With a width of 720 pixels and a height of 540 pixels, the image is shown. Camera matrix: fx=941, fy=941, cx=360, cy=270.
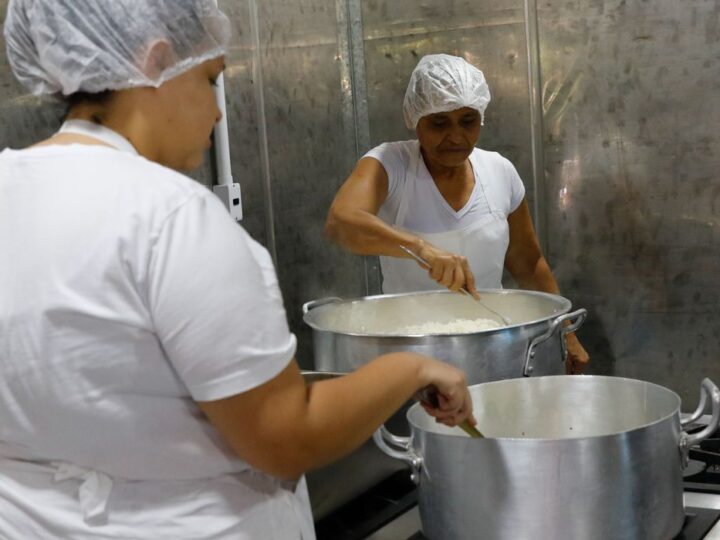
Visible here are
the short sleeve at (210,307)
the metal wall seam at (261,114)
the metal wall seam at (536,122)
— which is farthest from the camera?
the metal wall seam at (536,122)

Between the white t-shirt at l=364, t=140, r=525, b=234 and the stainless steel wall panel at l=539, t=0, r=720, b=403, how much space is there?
483mm

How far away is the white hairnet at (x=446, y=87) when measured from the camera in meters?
2.00

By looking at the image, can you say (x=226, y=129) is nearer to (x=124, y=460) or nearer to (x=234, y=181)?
(x=234, y=181)

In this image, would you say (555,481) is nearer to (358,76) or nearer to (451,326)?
(451,326)

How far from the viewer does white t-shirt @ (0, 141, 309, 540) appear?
0.77 m

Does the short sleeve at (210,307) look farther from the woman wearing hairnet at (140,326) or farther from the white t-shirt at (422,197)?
the white t-shirt at (422,197)

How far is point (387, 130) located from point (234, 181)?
0.71 metres

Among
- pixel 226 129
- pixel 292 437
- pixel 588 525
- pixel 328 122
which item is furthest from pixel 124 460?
pixel 328 122

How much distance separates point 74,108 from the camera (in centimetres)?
88

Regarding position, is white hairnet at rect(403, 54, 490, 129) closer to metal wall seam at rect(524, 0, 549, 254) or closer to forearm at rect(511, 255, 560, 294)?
forearm at rect(511, 255, 560, 294)

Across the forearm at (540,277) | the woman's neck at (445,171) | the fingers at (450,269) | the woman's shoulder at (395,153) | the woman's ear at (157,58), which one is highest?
the woman's ear at (157,58)

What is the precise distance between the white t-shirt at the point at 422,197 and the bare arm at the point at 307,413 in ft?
3.88

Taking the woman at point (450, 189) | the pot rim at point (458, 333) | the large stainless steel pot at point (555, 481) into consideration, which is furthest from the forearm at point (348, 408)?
the woman at point (450, 189)

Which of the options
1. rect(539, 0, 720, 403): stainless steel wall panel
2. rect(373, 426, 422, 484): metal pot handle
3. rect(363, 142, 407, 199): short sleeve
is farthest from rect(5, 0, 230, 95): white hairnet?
rect(539, 0, 720, 403): stainless steel wall panel
